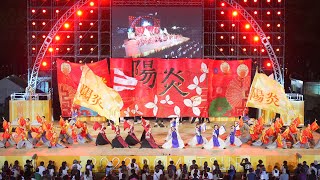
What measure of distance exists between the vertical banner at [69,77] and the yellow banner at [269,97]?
721cm

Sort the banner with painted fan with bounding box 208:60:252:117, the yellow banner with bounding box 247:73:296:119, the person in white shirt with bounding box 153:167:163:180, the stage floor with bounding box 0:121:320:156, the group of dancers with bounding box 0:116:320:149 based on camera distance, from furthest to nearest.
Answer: the banner with painted fan with bounding box 208:60:252:117, the yellow banner with bounding box 247:73:296:119, the group of dancers with bounding box 0:116:320:149, the stage floor with bounding box 0:121:320:156, the person in white shirt with bounding box 153:167:163:180

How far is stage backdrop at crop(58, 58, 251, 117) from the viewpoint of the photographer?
24.6 metres

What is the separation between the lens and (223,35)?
2584cm

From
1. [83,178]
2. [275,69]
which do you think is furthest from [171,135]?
[275,69]

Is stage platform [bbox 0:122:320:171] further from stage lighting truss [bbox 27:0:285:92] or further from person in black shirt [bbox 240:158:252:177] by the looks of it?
stage lighting truss [bbox 27:0:285:92]

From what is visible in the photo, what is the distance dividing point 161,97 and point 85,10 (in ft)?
16.0

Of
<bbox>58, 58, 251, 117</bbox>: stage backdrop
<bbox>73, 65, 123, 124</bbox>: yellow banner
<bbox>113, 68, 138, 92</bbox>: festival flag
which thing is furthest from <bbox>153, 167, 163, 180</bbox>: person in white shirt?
<bbox>113, 68, 138, 92</bbox>: festival flag

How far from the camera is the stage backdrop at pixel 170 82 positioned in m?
24.6

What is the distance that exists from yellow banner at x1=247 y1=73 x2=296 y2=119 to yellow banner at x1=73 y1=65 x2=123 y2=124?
4.46 metres

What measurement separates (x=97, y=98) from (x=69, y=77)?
6.47m

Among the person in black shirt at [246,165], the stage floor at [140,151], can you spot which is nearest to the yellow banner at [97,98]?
the stage floor at [140,151]

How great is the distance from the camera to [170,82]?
24.7 m

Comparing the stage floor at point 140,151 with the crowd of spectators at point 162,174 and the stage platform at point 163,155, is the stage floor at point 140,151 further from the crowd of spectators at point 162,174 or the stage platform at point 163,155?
the crowd of spectators at point 162,174

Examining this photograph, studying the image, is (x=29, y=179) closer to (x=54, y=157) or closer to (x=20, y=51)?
(x=54, y=157)
